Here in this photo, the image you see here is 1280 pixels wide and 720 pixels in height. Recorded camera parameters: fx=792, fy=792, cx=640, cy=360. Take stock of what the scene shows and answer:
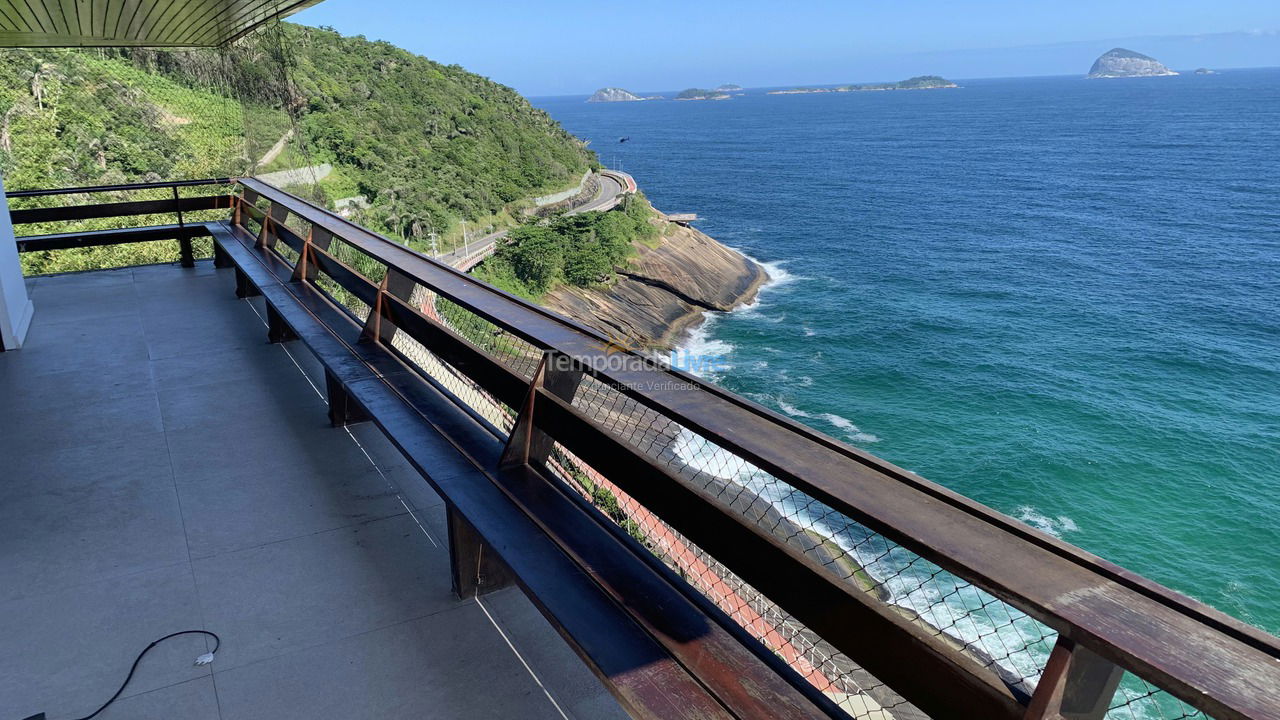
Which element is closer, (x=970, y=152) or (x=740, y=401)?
(x=740, y=401)

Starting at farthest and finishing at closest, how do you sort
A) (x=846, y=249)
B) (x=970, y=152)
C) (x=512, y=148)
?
(x=970, y=152) → (x=512, y=148) → (x=846, y=249)

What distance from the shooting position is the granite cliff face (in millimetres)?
39750

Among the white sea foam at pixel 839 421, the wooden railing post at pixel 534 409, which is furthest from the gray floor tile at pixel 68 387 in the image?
the white sea foam at pixel 839 421

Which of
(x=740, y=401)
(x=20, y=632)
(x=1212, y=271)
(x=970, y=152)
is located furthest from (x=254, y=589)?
(x=970, y=152)

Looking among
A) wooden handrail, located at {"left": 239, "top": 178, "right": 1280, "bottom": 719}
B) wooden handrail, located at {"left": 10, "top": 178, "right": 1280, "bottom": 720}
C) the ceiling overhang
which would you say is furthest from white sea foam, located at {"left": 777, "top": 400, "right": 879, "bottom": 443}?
wooden handrail, located at {"left": 239, "top": 178, "right": 1280, "bottom": 719}

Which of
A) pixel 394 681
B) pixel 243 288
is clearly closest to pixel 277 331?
pixel 243 288

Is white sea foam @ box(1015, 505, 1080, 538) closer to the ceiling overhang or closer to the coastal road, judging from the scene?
the coastal road

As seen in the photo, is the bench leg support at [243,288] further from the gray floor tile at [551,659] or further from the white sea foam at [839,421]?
the white sea foam at [839,421]

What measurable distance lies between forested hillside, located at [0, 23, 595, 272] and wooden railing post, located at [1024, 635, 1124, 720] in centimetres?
728

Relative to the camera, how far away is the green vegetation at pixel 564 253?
41.4 meters

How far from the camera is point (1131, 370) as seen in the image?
34.5 m

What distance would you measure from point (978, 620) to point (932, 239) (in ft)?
141

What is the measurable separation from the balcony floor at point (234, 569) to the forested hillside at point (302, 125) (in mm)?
3902

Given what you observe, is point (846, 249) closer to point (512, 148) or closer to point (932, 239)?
point (932, 239)
